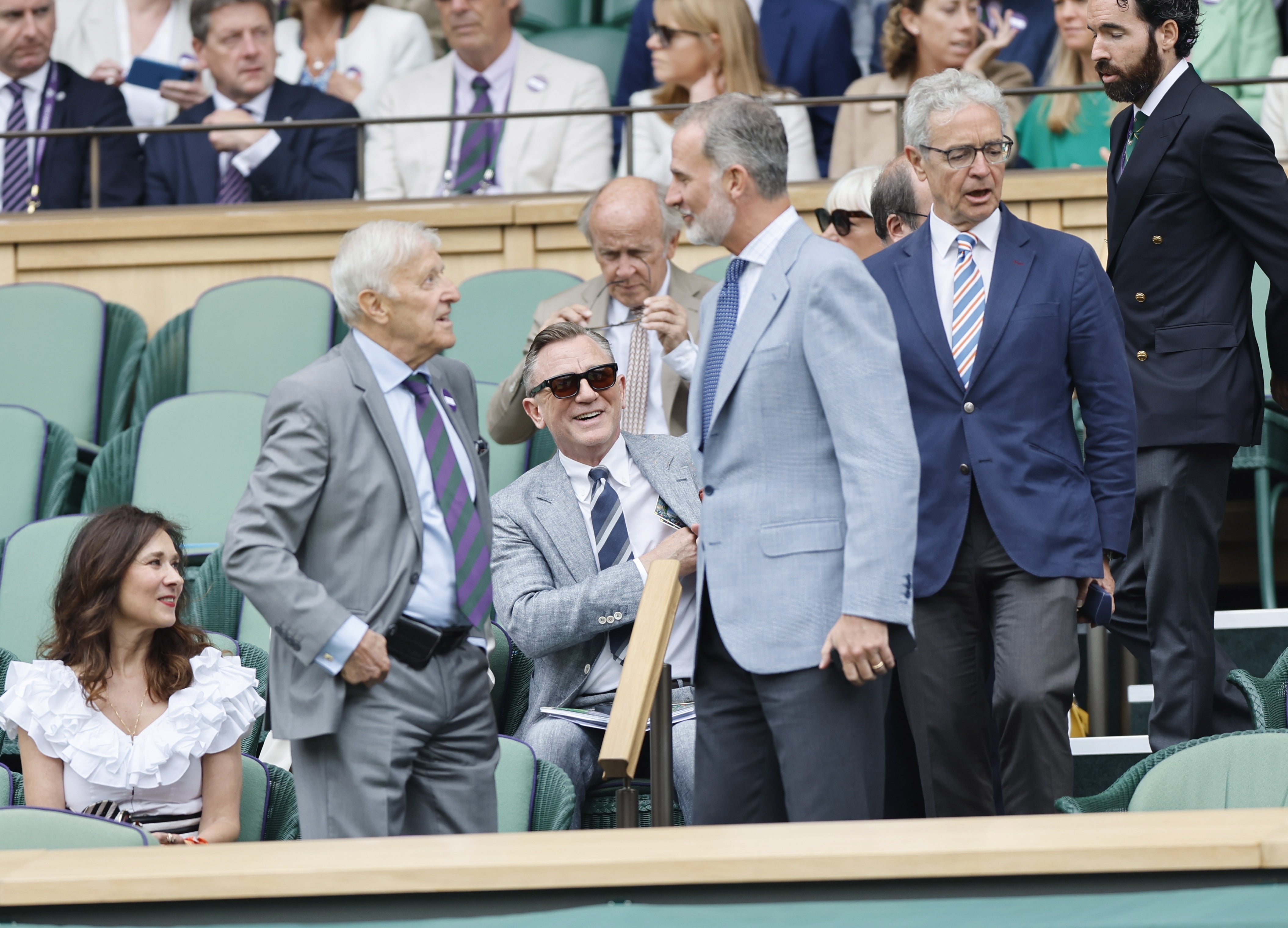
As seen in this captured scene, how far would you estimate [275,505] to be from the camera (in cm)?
243

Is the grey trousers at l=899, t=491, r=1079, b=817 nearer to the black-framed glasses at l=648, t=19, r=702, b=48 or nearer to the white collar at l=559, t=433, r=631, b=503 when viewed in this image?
the white collar at l=559, t=433, r=631, b=503

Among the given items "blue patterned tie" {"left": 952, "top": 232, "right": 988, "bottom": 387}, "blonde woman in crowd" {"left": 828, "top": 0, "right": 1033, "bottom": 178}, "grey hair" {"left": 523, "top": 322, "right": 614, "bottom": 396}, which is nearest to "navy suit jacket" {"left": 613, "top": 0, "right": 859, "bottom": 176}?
"blonde woman in crowd" {"left": 828, "top": 0, "right": 1033, "bottom": 178}

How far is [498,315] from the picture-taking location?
16.5 ft

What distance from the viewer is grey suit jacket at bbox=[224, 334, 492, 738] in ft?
7.90

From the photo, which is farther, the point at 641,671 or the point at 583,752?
the point at 583,752

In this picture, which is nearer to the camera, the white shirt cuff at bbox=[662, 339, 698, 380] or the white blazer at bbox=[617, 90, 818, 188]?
the white shirt cuff at bbox=[662, 339, 698, 380]

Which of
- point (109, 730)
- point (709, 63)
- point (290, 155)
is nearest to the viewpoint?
point (109, 730)

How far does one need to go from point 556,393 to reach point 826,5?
276 cm

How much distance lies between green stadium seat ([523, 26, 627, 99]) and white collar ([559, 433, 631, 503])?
3.13 meters

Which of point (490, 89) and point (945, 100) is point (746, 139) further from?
point (490, 89)

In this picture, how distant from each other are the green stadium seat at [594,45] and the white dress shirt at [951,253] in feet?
12.0

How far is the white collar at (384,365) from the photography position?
2570 millimetres

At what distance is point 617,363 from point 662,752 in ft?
4.09

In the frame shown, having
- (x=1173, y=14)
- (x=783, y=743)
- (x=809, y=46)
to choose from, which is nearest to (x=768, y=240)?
(x=783, y=743)
